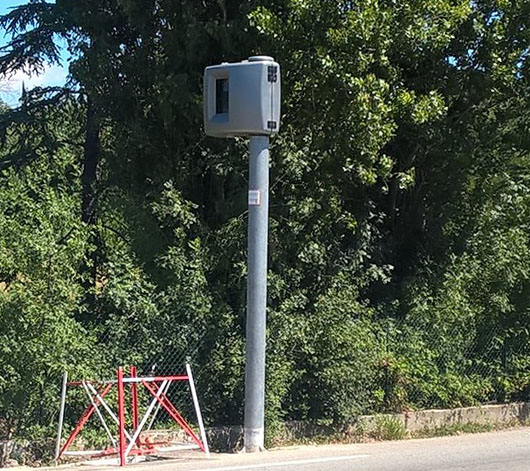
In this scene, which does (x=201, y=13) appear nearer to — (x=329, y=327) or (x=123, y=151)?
(x=123, y=151)

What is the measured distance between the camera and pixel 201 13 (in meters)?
12.8

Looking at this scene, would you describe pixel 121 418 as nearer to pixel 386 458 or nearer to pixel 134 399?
pixel 134 399

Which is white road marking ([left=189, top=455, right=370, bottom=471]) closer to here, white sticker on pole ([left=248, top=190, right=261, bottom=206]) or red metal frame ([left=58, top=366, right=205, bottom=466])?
red metal frame ([left=58, top=366, right=205, bottom=466])

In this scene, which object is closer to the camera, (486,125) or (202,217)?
(202,217)

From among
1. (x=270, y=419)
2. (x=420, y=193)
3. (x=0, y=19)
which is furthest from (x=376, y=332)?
(x=0, y=19)

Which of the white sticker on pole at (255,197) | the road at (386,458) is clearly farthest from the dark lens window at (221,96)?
the road at (386,458)

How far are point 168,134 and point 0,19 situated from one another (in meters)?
6.48

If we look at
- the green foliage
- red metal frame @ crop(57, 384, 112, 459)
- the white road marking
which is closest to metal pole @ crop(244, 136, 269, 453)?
the green foliage

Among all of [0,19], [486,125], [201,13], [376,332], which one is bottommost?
[376,332]

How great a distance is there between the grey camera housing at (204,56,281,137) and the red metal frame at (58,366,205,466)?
313 centimetres

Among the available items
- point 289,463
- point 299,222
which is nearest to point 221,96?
point 299,222

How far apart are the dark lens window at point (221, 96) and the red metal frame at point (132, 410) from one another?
132 inches

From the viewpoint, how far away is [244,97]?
405 inches

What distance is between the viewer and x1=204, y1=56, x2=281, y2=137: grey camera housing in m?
10.2
